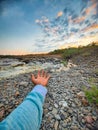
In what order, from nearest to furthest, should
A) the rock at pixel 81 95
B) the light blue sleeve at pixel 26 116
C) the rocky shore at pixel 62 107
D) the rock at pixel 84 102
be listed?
the light blue sleeve at pixel 26 116, the rocky shore at pixel 62 107, the rock at pixel 84 102, the rock at pixel 81 95

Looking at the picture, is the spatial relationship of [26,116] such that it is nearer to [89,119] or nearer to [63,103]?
[89,119]

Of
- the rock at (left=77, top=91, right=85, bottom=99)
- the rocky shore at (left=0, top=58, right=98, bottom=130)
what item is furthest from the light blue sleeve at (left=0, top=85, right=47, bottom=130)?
the rock at (left=77, top=91, right=85, bottom=99)

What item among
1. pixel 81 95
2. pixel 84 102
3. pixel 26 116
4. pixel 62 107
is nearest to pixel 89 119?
pixel 84 102

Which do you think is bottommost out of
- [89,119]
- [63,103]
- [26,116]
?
[89,119]

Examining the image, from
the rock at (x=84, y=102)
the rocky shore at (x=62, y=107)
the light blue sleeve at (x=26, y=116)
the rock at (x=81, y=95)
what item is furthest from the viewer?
the rock at (x=81, y=95)

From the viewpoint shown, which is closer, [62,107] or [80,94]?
[62,107]

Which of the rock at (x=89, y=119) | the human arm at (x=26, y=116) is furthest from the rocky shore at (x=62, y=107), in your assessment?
the human arm at (x=26, y=116)

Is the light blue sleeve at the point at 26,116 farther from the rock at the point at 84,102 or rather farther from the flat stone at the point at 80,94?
the flat stone at the point at 80,94

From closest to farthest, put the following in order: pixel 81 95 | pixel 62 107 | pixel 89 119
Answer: pixel 89 119 < pixel 62 107 < pixel 81 95

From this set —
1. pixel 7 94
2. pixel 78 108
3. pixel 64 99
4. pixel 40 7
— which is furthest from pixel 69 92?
pixel 40 7

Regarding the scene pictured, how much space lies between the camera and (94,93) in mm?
2365

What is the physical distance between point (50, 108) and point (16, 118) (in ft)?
4.43

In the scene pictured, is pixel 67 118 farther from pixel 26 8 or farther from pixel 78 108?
pixel 26 8

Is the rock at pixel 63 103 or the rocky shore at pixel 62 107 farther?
the rock at pixel 63 103
